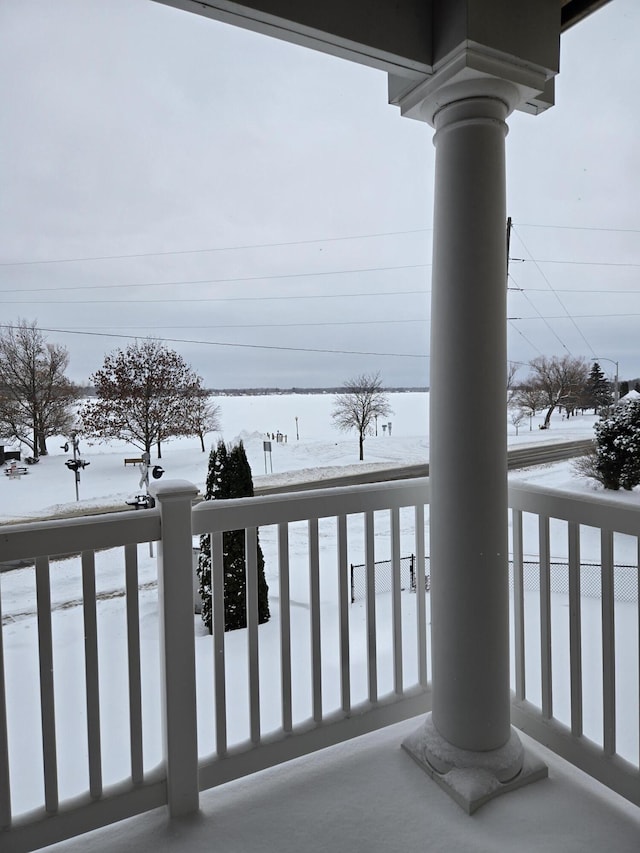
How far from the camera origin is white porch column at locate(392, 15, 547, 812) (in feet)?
5.11

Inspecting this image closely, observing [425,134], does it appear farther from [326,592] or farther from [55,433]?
[326,592]

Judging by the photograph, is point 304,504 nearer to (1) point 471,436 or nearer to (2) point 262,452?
(1) point 471,436

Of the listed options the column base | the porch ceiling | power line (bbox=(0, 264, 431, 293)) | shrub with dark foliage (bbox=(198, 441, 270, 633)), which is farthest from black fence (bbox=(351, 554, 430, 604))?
the porch ceiling

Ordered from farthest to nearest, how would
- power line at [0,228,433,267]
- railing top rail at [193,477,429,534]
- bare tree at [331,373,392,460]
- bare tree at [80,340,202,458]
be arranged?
bare tree at [331,373,392,460] < power line at [0,228,433,267] < bare tree at [80,340,202,458] < railing top rail at [193,477,429,534]

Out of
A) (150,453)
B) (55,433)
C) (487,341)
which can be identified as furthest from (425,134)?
(55,433)

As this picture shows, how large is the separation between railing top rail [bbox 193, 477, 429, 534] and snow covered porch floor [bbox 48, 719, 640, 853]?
0.87 metres

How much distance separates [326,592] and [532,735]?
1.76m

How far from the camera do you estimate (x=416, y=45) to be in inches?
56.6

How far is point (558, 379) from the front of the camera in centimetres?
228

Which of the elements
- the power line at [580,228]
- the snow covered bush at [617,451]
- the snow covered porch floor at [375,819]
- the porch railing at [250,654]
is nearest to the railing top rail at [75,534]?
the porch railing at [250,654]

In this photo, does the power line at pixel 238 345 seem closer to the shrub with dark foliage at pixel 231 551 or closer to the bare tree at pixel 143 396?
the bare tree at pixel 143 396

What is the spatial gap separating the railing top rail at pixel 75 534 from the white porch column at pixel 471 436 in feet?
3.08

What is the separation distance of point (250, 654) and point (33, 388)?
130cm

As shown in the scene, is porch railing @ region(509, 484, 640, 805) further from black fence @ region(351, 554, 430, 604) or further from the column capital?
the column capital
